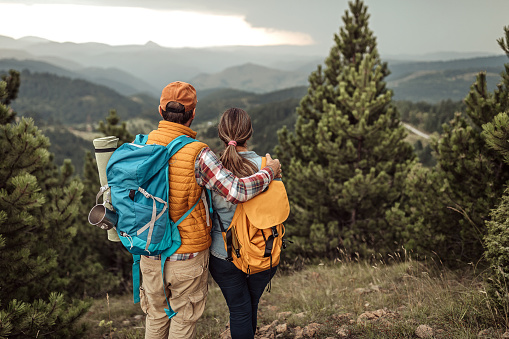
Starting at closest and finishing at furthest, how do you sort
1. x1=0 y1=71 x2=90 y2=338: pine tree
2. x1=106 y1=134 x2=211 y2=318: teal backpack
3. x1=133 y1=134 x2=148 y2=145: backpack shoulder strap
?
x1=106 y1=134 x2=211 y2=318: teal backpack
x1=133 y1=134 x2=148 y2=145: backpack shoulder strap
x1=0 y1=71 x2=90 y2=338: pine tree

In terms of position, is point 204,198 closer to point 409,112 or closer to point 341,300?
point 341,300

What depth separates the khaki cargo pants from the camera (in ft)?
7.04

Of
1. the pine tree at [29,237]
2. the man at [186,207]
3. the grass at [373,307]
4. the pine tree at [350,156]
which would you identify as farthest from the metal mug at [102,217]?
the pine tree at [350,156]

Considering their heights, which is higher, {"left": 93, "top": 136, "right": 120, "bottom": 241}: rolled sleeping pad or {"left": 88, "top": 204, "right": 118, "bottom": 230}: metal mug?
{"left": 93, "top": 136, "right": 120, "bottom": 241}: rolled sleeping pad

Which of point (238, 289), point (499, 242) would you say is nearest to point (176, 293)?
point (238, 289)

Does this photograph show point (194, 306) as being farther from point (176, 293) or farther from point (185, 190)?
point (185, 190)

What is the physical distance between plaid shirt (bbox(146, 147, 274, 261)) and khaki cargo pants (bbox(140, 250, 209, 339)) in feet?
1.94

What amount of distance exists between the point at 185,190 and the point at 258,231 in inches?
23.3

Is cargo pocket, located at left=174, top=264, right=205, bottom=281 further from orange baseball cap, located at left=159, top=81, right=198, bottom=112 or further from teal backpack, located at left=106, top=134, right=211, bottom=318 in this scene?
orange baseball cap, located at left=159, top=81, right=198, bottom=112

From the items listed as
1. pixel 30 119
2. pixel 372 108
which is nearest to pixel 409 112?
pixel 372 108

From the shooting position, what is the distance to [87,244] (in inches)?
437

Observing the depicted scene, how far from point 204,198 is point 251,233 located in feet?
1.42

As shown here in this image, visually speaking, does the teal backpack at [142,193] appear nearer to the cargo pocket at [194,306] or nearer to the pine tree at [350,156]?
the cargo pocket at [194,306]

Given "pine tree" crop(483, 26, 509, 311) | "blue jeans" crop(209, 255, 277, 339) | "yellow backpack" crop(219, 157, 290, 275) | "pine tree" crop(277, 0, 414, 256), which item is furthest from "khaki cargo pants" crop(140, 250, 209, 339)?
"pine tree" crop(277, 0, 414, 256)
